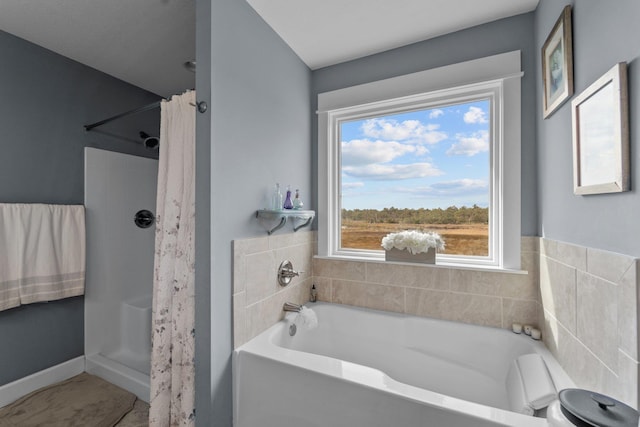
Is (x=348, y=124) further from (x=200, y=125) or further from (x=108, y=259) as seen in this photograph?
(x=108, y=259)

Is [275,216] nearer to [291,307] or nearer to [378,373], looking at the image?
[291,307]

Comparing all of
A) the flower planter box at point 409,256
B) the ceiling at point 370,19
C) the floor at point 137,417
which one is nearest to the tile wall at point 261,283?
the flower planter box at point 409,256

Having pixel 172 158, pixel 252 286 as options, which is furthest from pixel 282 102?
pixel 252 286

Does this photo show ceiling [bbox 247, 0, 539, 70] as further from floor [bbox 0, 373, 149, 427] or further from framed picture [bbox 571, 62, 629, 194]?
floor [bbox 0, 373, 149, 427]

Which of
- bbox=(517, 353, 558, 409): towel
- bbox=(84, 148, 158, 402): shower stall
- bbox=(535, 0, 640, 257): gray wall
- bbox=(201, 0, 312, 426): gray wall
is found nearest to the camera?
bbox=(535, 0, 640, 257): gray wall

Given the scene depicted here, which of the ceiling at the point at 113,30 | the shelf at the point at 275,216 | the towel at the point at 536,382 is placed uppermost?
the ceiling at the point at 113,30

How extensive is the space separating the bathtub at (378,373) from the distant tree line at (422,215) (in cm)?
69

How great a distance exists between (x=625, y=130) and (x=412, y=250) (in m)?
1.22

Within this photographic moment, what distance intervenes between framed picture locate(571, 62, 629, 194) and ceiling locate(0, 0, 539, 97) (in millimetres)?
969

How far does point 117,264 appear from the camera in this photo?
8.13 feet

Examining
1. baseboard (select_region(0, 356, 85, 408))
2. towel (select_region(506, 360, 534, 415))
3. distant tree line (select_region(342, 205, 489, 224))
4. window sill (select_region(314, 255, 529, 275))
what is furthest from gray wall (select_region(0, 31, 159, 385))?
towel (select_region(506, 360, 534, 415))

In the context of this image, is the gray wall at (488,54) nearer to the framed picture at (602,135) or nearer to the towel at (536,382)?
the framed picture at (602,135)

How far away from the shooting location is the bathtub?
3.57ft

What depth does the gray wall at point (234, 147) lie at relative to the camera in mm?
1358
